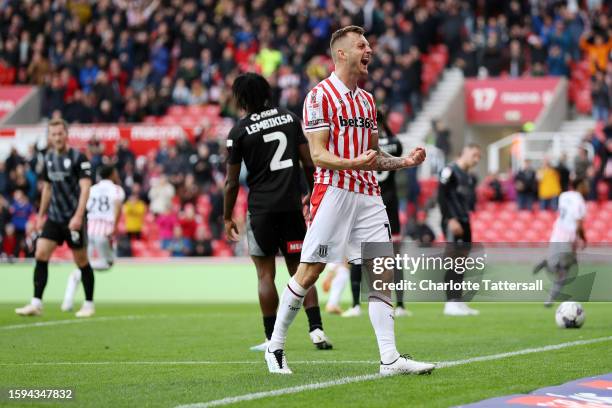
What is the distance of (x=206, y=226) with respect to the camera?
28250 mm

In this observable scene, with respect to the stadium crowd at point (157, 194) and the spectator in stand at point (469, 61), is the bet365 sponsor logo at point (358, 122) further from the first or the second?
the spectator in stand at point (469, 61)

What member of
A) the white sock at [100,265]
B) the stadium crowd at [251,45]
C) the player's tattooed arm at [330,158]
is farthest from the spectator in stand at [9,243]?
the player's tattooed arm at [330,158]

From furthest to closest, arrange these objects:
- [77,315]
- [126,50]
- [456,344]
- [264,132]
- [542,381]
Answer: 1. [126,50]
2. [77,315]
3. [456,344]
4. [264,132]
5. [542,381]

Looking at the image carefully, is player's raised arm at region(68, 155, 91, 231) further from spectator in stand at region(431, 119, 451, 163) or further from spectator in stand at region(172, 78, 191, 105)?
spectator in stand at region(172, 78, 191, 105)

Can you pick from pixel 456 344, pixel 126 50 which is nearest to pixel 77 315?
pixel 456 344

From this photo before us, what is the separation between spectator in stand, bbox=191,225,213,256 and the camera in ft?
90.2

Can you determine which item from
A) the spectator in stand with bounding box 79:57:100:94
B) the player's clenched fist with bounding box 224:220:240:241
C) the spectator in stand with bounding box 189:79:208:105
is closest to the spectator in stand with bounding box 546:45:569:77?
the spectator in stand with bounding box 189:79:208:105

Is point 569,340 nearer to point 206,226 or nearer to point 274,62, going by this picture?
A: point 206,226

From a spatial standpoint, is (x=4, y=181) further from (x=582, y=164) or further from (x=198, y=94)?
(x=582, y=164)

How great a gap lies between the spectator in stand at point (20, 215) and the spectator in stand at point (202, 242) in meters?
4.31

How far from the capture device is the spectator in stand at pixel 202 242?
90.2ft

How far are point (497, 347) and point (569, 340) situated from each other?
91cm

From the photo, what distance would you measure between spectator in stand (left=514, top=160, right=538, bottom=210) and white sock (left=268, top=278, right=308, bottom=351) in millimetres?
18395

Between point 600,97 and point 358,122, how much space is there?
70.2 ft
